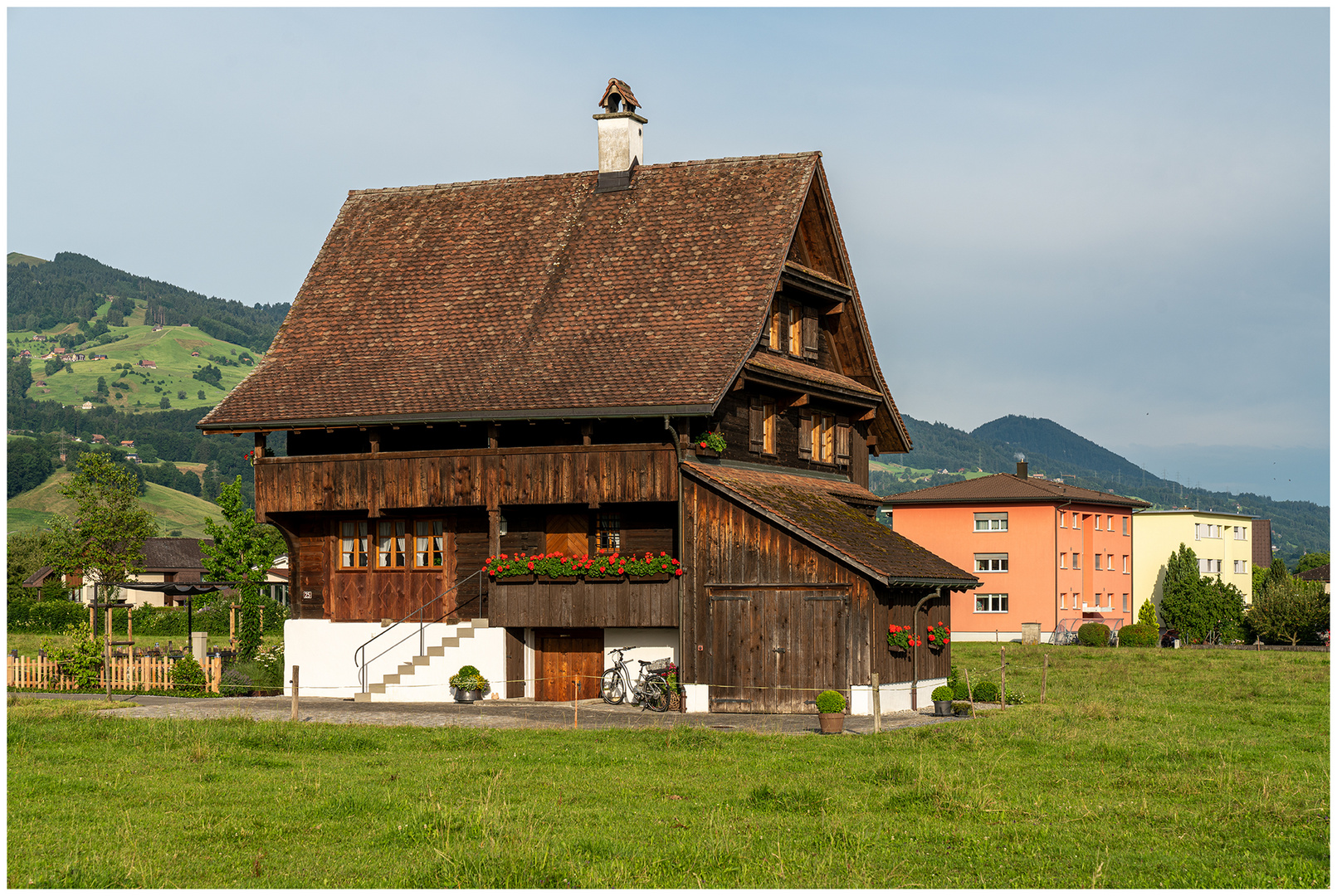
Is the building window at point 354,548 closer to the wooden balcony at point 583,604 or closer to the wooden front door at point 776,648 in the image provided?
the wooden balcony at point 583,604

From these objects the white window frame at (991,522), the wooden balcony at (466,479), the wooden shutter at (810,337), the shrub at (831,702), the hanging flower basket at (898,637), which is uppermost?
the wooden shutter at (810,337)

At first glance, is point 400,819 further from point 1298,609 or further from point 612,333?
point 1298,609

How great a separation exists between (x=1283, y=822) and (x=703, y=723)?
40.0ft

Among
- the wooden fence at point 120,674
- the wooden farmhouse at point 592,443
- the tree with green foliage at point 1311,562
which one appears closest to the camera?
the wooden farmhouse at point 592,443

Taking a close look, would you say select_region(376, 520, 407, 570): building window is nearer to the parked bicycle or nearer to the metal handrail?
the metal handrail

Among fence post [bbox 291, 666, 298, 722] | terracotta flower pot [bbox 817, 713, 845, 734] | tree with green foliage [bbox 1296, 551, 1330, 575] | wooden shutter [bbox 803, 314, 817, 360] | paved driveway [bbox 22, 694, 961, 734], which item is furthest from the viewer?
tree with green foliage [bbox 1296, 551, 1330, 575]

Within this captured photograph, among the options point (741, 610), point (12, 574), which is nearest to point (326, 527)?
point (741, 610)

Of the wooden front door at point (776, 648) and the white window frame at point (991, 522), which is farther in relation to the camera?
the white window frame at point (991, 522)

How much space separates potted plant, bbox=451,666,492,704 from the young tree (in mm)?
48777

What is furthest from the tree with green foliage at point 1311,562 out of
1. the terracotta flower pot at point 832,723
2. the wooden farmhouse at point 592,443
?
the terracotta flower pot at point 832,723

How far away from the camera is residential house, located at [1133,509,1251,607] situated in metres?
91.6

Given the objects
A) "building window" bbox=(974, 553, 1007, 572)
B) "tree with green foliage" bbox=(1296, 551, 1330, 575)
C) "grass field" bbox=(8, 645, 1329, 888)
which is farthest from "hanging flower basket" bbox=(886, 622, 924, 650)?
"tree with green foliage" bbox=(1296, 551, 1330, 575)

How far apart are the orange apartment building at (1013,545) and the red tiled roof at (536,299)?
40.2 m

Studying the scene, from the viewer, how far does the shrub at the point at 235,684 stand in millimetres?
32688
